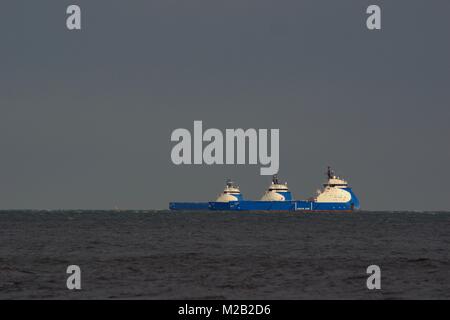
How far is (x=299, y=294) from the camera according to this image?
4197cm

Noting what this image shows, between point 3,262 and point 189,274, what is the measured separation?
1532 cm
